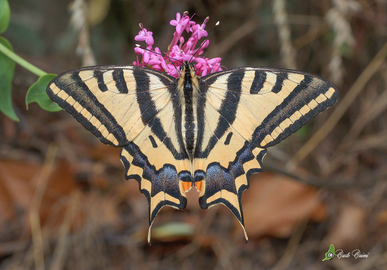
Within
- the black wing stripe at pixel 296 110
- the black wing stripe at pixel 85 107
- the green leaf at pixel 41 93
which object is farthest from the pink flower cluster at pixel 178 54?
the green leaf at pixel 41 93

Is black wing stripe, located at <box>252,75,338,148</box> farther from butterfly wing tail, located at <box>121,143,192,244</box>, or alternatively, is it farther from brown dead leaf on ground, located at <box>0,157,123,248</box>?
brown dead leaf on ground, located at <box>0,157,123,248</box>

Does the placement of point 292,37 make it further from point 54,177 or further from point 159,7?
point 54,177

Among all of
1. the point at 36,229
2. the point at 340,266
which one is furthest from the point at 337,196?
the point at 36,229

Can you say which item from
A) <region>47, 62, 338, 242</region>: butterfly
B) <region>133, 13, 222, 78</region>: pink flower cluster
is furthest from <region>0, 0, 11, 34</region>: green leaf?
<region>133, 13, 222, 78</region>: pink flower cluster

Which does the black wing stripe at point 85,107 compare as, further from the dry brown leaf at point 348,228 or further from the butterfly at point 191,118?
the dry brown leaf at point 348,228

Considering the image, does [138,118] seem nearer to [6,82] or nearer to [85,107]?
[85,107]
